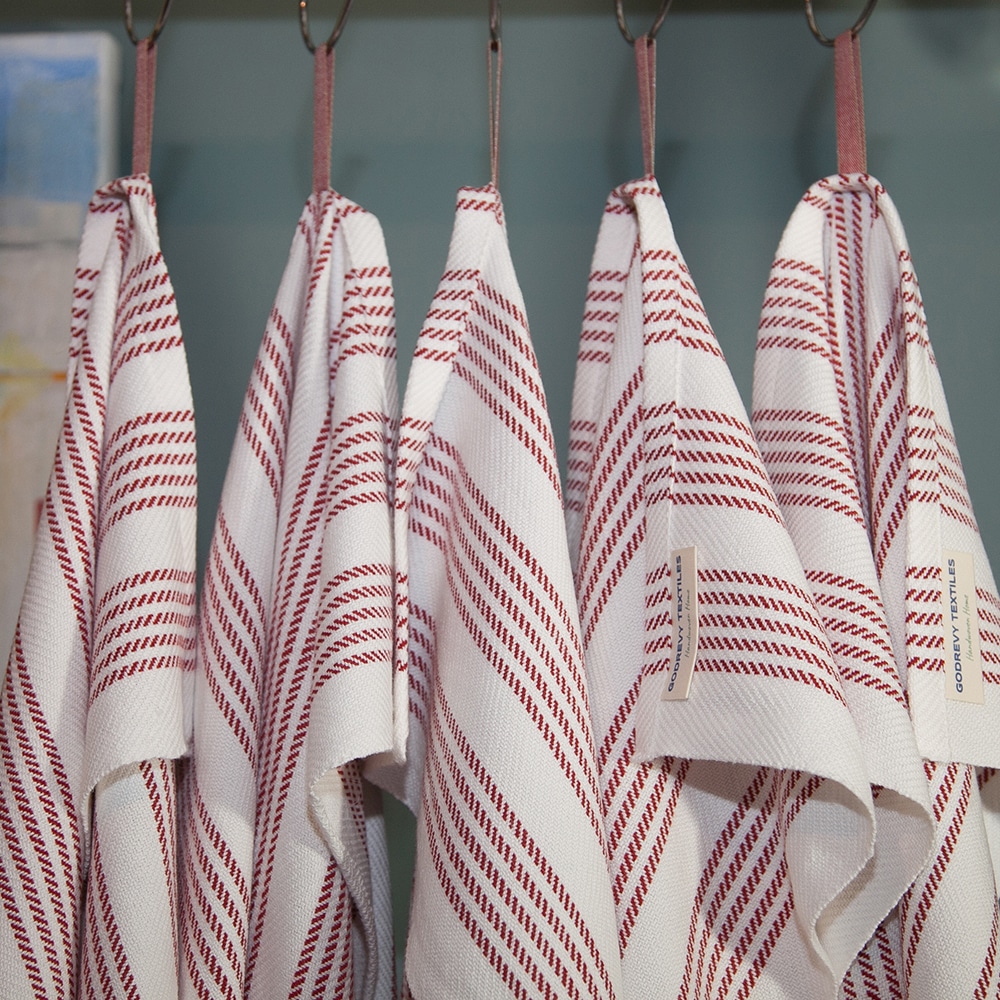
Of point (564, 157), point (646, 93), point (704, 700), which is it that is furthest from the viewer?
point (564, 157)

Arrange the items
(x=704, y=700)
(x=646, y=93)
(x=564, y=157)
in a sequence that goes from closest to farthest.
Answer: (x=704, y=700)
(x=646, y=93)
(x=564, y=157)

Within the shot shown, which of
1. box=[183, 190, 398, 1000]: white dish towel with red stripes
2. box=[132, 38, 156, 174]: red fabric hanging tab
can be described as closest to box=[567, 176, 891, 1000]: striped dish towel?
box=[183, 190, 398, 1000]: white dish towel with red stripes

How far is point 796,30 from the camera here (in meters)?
0.66

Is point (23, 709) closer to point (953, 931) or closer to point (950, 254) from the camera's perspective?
point (953, 931)

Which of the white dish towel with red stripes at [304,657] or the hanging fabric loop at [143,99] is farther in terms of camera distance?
the hanging fabric loop at [143,99]

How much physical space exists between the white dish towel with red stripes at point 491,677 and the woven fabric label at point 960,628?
0.17 meters

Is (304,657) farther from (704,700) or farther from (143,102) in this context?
(143,102)

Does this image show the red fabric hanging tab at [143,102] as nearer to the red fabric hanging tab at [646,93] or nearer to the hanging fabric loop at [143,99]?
the hanging fabric loop at [143,99]

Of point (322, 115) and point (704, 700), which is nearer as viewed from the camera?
point (704, 700)

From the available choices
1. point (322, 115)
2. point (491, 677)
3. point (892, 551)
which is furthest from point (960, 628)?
point (322, 115)

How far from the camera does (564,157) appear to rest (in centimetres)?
67

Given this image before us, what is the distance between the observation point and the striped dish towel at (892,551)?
42cm

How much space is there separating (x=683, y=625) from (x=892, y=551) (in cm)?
12

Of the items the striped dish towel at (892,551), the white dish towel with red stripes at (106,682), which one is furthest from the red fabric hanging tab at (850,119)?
the white dish towel with red stripes at (106,682)
